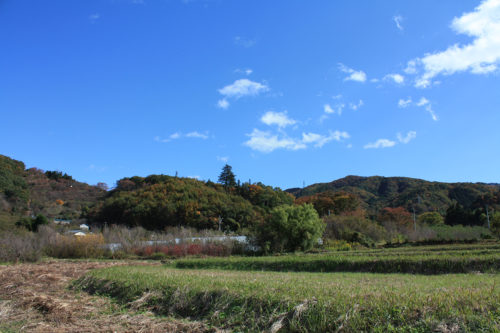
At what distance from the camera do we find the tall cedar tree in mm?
63188

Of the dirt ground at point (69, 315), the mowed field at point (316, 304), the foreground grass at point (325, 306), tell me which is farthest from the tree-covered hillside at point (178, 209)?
the foreground grass at point (325, 306)

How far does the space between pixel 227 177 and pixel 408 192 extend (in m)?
35.9

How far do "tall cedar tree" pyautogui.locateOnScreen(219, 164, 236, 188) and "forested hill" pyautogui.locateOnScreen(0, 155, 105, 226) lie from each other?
81.7 feet

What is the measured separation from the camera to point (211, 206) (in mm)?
45812

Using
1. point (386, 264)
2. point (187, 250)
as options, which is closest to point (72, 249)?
point (187, 250)

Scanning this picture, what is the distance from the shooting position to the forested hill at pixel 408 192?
63.4 meters

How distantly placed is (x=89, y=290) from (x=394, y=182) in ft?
280

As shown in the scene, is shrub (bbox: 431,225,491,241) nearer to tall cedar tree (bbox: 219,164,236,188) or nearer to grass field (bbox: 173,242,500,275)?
grass field (bbox: 173,242,500,275)

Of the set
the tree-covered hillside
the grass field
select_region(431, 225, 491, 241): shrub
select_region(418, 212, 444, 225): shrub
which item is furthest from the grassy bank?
select_region(418, 212, 444, 225): shrub

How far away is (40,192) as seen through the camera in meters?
62.0

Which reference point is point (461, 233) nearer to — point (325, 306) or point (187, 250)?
point (187, 250)

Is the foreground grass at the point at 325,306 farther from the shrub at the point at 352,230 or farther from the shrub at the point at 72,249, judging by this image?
the shrub at the point at 352,230

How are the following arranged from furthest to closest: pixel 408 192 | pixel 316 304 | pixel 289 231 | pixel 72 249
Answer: pixel 408 192 → pixel 72 249 → pixel 289 231 → pixel 316 304

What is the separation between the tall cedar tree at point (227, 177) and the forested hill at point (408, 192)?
76.0 ft
